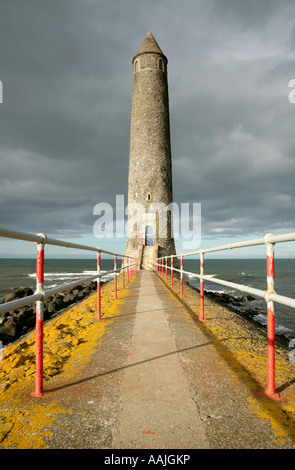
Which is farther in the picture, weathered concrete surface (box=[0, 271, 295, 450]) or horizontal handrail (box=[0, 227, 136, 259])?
horizontal handrail (box=[0, 227, 136, 259])

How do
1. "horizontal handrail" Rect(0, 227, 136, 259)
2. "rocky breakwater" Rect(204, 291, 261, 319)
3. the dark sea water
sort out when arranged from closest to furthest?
1. "horizontal handrail" Rect(0, 227, 136, 259)
2. the dark sea water
3. "rocky breakwater" Rect(204, 291, 261, 319)

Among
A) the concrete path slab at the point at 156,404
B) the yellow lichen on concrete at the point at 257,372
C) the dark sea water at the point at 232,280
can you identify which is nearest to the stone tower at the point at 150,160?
the dark sea water at the point at 232,280

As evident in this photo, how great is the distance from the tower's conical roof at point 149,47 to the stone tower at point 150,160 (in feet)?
0.35

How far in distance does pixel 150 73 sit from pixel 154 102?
2.94m

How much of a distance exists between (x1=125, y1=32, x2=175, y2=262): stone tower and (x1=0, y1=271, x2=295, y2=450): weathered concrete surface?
21985 millimetres

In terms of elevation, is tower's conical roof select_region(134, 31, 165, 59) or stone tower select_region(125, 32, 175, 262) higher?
tower's conical roof select_region(134, 31, 165, 59)

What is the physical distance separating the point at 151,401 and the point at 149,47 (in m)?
31.4

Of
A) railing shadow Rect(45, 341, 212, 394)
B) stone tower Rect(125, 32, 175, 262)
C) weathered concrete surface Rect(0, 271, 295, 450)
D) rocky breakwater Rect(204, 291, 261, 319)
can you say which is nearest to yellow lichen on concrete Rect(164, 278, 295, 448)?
weathered concrete surface Rect(0, 271, 295, 450)

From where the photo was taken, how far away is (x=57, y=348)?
3082 millimetres

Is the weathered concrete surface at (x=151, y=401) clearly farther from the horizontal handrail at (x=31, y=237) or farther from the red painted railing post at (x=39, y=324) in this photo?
the horizontal handrail at (x=31, y=237)

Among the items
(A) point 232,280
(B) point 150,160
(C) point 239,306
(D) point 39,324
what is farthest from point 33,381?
(A) point 232,280

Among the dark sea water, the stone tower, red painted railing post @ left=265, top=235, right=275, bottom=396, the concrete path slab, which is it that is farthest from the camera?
the stone tower

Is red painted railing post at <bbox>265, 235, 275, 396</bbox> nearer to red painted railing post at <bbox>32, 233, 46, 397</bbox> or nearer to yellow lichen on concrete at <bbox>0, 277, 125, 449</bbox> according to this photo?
yellow lichen on concrete at <bbox>0, 277, 125, 449</bbox>

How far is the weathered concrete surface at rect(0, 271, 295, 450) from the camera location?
150cm
